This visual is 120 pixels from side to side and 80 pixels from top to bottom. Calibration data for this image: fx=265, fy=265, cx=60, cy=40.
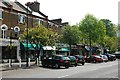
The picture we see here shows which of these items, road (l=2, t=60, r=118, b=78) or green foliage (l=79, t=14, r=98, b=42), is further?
green foliage (l=79, t=14, r=98, b=42)

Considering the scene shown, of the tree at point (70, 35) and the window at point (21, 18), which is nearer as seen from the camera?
the window at point (21, 18)

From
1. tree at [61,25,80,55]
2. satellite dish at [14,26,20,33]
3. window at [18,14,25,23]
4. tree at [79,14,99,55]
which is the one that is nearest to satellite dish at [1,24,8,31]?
satellite dish at [14,26,20,33]

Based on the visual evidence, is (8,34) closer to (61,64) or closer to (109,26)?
(61,64)

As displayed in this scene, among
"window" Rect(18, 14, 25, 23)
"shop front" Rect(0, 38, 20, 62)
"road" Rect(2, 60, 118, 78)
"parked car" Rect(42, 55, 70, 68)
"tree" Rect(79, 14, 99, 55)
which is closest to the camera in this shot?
"road" Rect(2, 60, 118, 78)

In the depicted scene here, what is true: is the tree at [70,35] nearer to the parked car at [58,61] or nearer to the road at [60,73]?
the parked car at [58,61]

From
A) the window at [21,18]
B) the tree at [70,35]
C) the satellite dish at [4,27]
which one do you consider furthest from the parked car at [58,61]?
the tree at [70,35]

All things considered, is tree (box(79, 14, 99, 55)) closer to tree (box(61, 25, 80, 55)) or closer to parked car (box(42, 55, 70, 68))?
tree (box(61, 25, 80, 55))

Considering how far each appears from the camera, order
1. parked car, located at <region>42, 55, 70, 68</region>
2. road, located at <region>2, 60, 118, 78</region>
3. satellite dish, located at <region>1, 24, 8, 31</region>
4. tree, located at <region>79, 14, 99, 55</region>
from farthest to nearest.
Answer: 1. tree, located at <region>79, 14, 99, 55</region>
2. satellite dish, located at <region>1, 24, 8, 31</region>
3. parked car, located at <region>42, 55, 70, 68</region>
4. road, located at <region>2, 60, 118, 78</region>

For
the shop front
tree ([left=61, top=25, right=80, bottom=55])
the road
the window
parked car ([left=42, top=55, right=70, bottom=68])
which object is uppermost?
the window

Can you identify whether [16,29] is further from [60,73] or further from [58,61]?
[60,73]

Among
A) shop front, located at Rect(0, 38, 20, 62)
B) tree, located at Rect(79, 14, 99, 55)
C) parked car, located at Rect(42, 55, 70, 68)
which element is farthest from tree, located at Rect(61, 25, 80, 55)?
parked car, located at Rect(42, 55, 70, 68)

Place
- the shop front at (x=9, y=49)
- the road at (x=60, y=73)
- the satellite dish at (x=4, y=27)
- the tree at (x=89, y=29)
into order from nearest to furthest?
1. the road at (x=60, y=73)
2. the shop front at (x=9, y=49)
3. the satellite dish at (x=4, y=27)
4. the tree at (x=89, y=29)

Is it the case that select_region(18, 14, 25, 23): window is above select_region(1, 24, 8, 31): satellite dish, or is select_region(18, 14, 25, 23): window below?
above

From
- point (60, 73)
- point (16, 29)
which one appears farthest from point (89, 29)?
point (60, 73)
